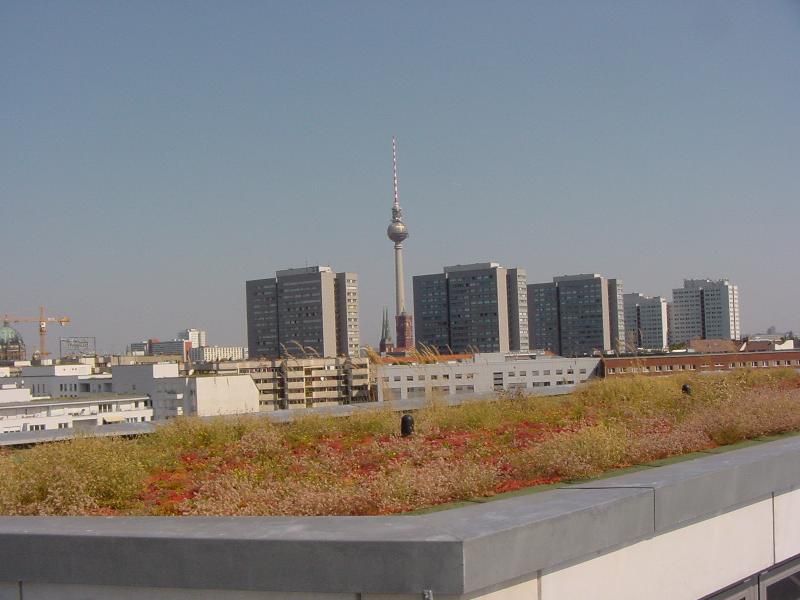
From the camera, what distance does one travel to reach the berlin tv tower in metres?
140

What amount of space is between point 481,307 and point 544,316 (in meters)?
14.9

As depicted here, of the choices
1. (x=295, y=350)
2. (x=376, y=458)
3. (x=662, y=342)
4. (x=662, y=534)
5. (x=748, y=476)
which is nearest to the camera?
(x=662, y=534)

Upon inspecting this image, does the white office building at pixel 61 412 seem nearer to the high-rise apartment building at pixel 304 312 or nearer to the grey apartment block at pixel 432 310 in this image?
the high-rise apartment building at pixel 304 312

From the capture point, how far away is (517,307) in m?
127

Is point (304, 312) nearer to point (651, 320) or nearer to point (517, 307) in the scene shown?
point (517, 307)

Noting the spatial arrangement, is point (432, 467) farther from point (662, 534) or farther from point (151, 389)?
point (151, 389)

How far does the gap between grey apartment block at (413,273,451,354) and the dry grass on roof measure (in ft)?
390

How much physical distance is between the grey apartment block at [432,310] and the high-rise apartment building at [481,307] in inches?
6.2

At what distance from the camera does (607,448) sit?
607 cm

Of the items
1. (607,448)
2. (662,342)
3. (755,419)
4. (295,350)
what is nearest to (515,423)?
(755,419)

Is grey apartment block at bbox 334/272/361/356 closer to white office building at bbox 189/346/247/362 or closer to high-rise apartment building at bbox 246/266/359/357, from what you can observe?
high-rise apartment building at bbox 246/266/359/357

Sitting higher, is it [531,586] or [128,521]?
[128,521]

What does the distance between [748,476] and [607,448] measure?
1.61m

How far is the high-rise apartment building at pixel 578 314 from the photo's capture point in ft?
419
